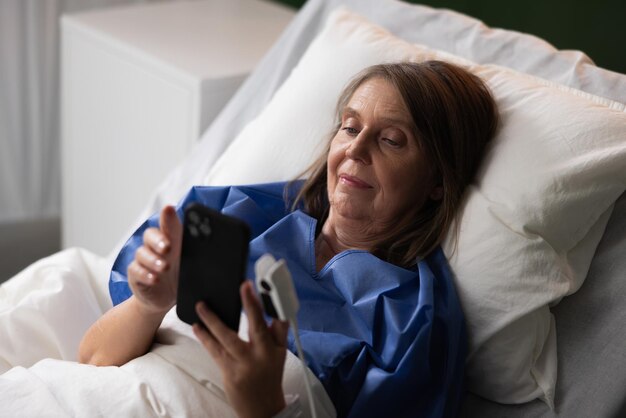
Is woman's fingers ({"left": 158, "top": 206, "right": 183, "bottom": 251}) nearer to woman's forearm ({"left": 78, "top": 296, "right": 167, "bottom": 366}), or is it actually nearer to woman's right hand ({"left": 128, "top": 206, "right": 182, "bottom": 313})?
woman's right hand ({"left": 128, "top": 206, "right": 182, "bottom": 313})

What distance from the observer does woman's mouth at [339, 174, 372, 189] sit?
1.29 metres

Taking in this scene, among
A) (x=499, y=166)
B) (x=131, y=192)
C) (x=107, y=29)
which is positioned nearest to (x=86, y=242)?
(x=131, y=192)

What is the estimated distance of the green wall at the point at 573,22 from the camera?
1.88m

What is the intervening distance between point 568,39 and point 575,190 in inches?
31.4

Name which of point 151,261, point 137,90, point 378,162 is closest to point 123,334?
point 151,261

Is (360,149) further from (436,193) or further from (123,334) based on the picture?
(123,334)

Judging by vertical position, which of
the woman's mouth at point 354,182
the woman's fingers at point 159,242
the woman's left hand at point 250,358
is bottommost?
the woman's left hand at point 250,358

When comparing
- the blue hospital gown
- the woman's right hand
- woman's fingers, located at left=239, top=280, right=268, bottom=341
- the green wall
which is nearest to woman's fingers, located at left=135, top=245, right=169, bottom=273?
the woman's right hand

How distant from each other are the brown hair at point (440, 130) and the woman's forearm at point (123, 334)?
0.36 m

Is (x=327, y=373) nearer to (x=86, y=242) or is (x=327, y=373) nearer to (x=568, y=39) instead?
(x=568, y=39)

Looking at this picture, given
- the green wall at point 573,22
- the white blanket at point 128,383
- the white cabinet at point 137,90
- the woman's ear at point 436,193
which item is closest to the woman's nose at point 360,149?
the woman's ear at point 436,193

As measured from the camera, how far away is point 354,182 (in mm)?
1294

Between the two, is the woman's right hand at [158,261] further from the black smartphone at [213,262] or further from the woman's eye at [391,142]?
the woman's eye at [391,142]

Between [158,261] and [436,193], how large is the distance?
1.59ft
